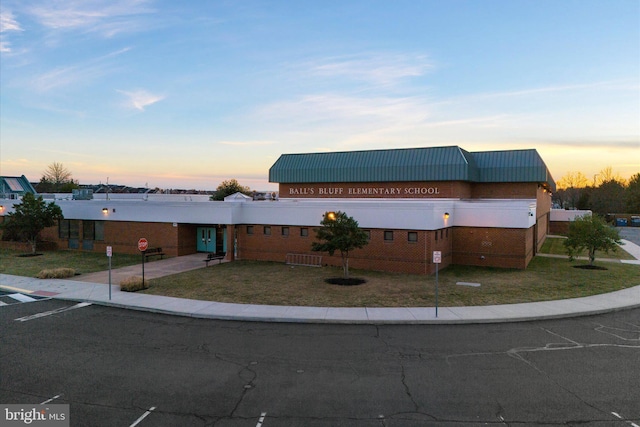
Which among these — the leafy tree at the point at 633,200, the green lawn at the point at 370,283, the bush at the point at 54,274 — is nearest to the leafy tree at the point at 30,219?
the green lawn at the point at 370,283

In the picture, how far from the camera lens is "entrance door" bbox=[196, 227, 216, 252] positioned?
3300cm

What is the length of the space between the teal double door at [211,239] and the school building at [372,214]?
8 cm

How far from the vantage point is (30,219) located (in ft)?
106

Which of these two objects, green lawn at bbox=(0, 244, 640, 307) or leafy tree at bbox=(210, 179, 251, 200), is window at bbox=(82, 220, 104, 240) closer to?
green lawn at bbox=(0, 244, 640, 307)

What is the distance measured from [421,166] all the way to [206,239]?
18595 millimetres

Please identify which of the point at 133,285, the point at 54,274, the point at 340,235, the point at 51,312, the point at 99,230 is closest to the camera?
the point at 51,312

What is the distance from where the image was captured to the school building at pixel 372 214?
25641 mm

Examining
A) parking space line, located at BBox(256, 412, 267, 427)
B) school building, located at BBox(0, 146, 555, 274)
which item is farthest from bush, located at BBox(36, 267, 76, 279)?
parking space line, located at BBox(256, 412, 267, 427)

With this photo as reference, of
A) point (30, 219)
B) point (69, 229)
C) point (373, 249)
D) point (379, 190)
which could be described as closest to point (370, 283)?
point (373, 249)

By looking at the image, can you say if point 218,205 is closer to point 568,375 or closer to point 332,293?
point 332,293

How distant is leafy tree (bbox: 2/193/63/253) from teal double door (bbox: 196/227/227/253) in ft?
40.6

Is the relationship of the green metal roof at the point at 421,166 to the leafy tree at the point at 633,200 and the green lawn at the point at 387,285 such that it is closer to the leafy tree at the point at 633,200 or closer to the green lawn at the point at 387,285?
the green lawn at the point at 387,285

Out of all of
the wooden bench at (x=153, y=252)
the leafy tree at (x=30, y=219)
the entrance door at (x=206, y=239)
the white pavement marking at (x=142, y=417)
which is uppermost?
the leafy tree at (x=30, y=219)

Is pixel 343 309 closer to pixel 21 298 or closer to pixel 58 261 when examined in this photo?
pixel 21 298
